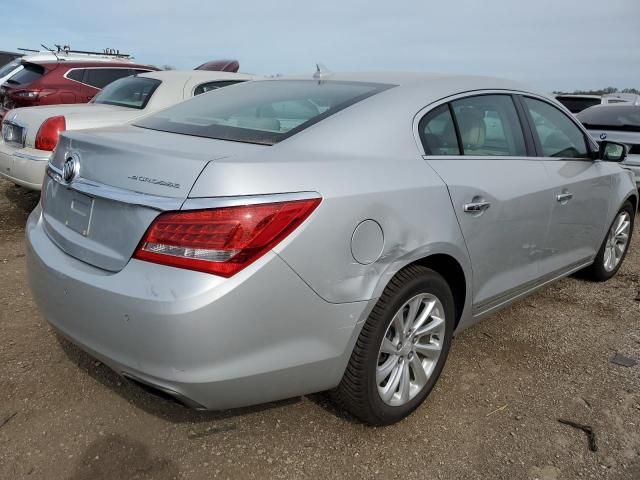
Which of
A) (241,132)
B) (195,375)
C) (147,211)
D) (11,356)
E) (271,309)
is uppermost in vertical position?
(241,132)

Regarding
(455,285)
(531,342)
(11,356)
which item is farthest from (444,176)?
(11,356)

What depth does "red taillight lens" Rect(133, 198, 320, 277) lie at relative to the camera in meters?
1.78

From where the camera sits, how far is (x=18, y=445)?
2.25 metres

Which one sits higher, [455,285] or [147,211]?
[147,211]

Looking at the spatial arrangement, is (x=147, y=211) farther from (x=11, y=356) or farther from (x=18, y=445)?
(x=11, y=356)

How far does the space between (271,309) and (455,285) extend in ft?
3.82

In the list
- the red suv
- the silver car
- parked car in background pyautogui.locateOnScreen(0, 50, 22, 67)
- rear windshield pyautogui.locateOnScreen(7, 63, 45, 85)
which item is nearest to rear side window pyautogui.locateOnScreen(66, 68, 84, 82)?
the red suv

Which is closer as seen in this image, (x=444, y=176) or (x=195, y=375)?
(x=195, y=375)

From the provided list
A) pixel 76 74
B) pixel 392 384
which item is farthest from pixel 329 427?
pixel 76 74

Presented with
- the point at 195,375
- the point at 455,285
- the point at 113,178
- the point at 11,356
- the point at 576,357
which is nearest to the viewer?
the point at 195,375

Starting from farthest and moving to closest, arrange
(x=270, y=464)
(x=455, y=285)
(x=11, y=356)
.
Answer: (x=11, y=356) → (x=455, y=285) → (x=270, y=464)

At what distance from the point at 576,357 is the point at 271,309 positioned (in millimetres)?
2160

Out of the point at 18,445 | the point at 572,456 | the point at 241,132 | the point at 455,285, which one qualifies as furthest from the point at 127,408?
the point at 572,456

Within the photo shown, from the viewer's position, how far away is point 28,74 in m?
7.61
